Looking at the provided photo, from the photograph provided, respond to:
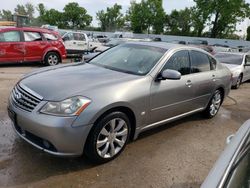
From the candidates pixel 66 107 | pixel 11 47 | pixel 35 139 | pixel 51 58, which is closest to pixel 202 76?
pixel 66 107

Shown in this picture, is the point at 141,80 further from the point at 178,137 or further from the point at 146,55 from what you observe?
the point at 178,137

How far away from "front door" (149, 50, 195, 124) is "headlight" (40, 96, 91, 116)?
3.81 ft

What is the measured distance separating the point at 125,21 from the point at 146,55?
61.7 meters

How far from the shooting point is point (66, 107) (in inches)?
116

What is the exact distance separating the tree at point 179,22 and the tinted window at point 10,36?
1828 inches

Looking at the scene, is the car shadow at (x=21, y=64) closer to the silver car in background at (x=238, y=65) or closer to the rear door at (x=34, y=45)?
the rear door at (x=34, y=45)

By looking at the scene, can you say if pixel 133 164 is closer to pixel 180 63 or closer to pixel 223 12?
pixel 180 63

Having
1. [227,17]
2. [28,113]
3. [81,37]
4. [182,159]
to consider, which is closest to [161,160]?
[182,159]

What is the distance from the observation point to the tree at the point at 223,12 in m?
40.4

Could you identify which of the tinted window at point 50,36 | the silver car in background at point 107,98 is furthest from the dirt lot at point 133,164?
the tinted window at point 50,36

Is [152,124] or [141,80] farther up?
[141,80]

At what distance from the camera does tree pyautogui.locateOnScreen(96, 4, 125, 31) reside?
6524 centimetres

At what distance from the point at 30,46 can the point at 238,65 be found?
8182mm

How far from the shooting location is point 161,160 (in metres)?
3.62
